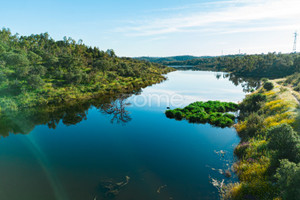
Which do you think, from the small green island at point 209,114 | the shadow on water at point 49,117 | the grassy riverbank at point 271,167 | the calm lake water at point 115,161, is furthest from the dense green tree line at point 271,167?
the shadow on water at point 49,117

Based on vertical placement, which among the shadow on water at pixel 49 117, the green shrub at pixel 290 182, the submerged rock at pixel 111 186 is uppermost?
the green shrub at pixel 290 182

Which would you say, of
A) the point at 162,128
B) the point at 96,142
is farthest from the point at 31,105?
the point at 162,128

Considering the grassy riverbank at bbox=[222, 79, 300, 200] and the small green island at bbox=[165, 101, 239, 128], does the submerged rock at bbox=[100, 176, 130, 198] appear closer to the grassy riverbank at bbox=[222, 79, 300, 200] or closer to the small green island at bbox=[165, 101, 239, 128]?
the grassy riverbank at bbox=[222, 79, 300, 200]

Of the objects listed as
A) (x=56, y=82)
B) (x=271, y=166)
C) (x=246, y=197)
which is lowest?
(x=246, y=197)

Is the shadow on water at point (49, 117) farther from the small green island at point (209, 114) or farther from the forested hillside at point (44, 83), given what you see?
the small green island at point (209, 114)

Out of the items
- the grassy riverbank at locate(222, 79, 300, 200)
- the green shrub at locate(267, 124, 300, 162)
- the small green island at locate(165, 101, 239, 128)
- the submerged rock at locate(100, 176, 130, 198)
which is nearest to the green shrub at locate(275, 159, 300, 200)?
the grassy riverbank at locate(222, 79, 300, 200)

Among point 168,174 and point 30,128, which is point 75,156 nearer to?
point 168,174
